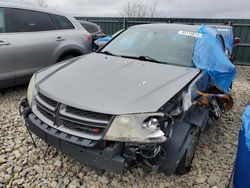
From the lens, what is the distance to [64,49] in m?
4.80

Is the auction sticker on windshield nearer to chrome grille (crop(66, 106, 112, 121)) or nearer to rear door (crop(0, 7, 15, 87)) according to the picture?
chrome grille (crop(66, 106, 112, 121))

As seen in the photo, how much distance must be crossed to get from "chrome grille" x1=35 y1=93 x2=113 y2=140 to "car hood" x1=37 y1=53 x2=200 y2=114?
6cm

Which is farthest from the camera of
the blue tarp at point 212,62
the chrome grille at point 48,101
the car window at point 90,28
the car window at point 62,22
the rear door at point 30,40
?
the car window at point 90,28

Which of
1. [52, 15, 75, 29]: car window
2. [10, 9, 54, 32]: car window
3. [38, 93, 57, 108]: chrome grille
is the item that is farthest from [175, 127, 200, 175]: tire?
[52, 15, 75, 29]: car window

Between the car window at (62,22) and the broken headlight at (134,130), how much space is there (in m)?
3.63

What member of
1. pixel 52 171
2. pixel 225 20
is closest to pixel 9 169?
pixel 52 171

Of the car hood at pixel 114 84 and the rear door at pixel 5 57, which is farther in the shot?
the rear door at pixel 5 57

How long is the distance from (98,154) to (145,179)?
2.64 feet

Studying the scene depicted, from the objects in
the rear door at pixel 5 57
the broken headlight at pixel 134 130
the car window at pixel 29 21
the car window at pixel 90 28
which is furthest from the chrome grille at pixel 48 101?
the car window at pixel 90 28

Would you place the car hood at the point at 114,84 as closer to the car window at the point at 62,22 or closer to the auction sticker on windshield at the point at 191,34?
the auction sticker on windshield at the point at 191,34

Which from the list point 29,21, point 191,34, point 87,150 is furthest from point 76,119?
point 29,21

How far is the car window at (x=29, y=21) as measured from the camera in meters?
4.16

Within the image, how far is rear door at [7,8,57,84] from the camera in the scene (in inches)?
161

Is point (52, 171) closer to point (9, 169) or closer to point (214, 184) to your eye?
point (9, 169)
